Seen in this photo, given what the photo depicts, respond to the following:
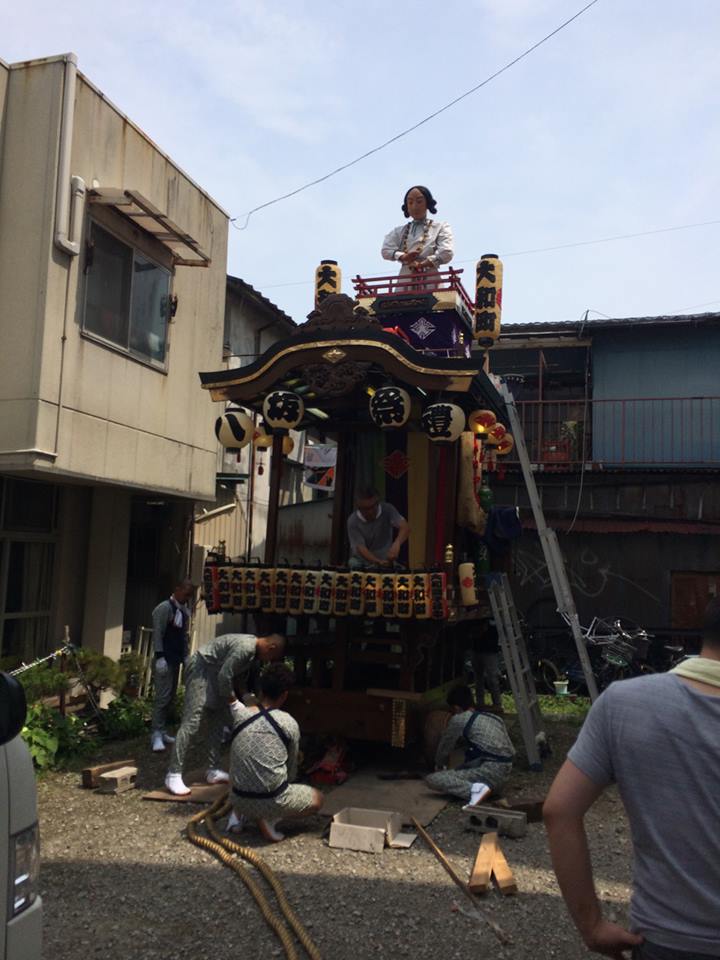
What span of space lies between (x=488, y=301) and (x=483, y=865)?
790 cm

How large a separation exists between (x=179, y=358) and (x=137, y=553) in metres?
3.47

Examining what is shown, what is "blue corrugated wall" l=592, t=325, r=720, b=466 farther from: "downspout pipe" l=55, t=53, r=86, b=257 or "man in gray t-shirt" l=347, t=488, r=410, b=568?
"downspout pipe" l=55, t=53, r=86, b=257

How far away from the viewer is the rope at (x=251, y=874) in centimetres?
526

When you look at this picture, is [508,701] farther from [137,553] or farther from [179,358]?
[179,358]

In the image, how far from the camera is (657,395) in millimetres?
18406

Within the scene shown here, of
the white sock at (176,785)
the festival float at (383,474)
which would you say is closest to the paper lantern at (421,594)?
the festival float at (383,474)

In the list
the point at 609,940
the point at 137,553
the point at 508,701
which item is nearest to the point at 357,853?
the point at 609,940

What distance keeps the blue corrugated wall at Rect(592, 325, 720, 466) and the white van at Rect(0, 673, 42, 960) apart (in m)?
15.5

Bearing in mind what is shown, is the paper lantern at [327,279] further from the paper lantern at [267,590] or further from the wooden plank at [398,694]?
the wooden plank at [398,694]

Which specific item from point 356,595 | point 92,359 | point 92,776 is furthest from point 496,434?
point 92,776

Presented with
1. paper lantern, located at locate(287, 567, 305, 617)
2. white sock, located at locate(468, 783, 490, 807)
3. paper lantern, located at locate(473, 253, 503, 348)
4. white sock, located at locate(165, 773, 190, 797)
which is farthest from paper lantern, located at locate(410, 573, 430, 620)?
paper lantern, located at locate(473, 253, 503, 348)

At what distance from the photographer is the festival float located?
916cm

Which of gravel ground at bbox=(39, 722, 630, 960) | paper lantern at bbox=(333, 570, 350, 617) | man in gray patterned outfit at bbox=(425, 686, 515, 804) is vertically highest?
paper lantern at bbox=(333, 570, 350, 617)

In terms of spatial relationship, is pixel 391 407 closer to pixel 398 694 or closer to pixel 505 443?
pixel 505 443
